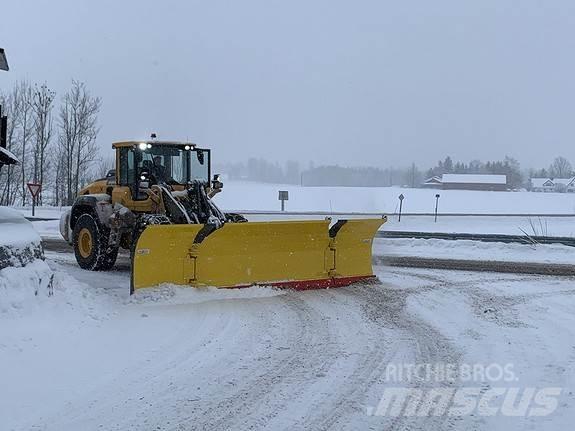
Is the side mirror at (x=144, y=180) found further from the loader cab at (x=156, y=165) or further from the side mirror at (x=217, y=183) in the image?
the side mirror at (x=217, y=183)

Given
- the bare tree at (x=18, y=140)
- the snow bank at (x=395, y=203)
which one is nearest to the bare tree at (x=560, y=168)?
the snow bank at (x=395, y=203)

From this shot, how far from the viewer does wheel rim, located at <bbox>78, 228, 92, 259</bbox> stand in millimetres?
11331

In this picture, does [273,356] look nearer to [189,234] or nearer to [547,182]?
[189,234]

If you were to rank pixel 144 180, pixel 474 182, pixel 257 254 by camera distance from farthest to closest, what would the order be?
pixel 474 182 → pixel 144 180 → pixel 257 254

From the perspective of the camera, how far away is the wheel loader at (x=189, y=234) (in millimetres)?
8453

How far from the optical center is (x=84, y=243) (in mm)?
11461

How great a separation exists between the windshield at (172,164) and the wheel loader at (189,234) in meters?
0.02

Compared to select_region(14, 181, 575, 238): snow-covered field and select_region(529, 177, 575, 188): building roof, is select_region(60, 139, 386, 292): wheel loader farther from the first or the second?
select_region(529, 177, 575, 188): building roof

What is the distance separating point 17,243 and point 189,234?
2461mm

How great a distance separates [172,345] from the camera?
239 inches

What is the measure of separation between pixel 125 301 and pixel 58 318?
1471mm

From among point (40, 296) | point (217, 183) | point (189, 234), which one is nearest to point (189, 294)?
point (189, 234)

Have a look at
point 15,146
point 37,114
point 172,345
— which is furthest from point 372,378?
point 15,146

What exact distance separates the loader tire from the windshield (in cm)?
135
